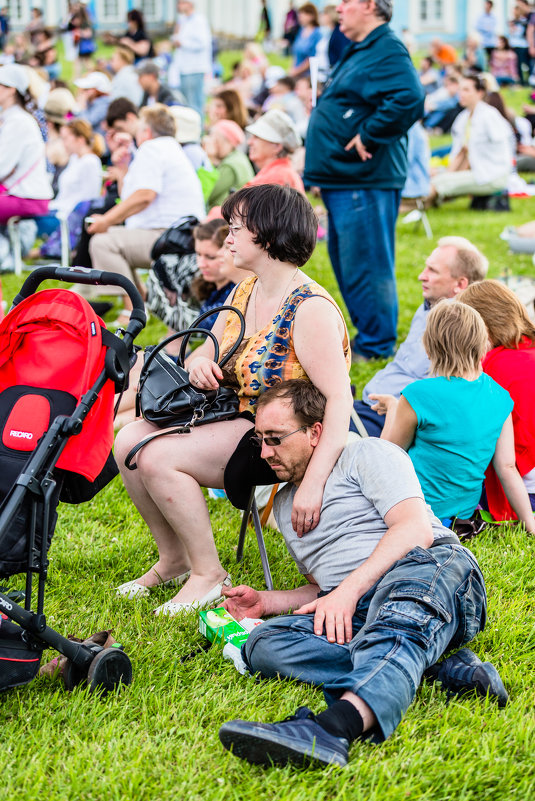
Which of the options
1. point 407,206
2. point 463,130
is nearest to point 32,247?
point 407,206

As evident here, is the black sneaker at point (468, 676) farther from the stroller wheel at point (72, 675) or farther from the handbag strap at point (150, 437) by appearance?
the handbag strap at point (150, 437)

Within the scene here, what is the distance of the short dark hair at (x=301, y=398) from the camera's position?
323 centimetres

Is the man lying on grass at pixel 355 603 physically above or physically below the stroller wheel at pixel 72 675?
above

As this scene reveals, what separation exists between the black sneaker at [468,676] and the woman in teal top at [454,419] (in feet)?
A: 3.84

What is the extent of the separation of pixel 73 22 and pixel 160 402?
1980 centimetres

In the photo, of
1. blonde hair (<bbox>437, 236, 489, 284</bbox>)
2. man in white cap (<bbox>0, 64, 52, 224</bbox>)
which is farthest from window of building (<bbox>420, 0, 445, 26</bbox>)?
blonde hair (<bbox>437, 236, 489, 284</bbox>)

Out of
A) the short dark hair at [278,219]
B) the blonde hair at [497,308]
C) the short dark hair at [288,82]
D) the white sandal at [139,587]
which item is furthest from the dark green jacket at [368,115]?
the short dark hair at [288,82]

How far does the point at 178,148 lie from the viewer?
757cm

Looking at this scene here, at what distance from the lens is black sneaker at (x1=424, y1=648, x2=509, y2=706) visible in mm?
2834

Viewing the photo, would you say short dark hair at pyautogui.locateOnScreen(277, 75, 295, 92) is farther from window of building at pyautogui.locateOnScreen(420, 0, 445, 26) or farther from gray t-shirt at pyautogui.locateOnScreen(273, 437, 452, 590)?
window of building at pyautogui.locateOnScreen(420, 0, 445, 26)

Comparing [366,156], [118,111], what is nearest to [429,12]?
[118,111]

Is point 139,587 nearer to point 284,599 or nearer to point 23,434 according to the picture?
point 284,599

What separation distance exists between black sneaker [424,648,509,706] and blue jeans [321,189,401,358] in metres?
3.78

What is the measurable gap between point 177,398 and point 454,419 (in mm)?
1194
